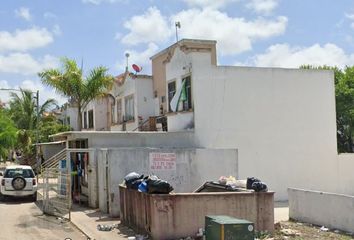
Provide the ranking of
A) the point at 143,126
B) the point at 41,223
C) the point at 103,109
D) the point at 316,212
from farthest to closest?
the point at 103,109 → the point at 143,126 → the point at 41,223 → the point at 316,212

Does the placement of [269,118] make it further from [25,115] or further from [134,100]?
[25,115]

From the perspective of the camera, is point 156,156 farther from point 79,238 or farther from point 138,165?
point 79,238

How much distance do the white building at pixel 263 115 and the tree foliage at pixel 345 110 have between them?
14517mm

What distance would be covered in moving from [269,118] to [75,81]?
999 cm

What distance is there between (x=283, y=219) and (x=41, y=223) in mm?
7829

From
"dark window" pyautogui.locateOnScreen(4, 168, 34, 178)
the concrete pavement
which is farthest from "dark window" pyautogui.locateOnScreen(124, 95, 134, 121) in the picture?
the concrete pavement

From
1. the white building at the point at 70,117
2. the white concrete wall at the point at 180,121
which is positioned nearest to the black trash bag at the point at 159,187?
the white concrete wall at the point at 180,121

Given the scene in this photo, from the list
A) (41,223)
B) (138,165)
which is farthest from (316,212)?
(41,223)

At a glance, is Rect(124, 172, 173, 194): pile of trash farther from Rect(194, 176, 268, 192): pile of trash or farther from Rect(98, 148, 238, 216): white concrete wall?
Rect(98, 148, 238, 216): white concrete wall

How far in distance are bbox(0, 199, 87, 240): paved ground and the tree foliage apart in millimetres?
26292

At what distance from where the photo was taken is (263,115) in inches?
920

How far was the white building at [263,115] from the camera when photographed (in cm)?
2238

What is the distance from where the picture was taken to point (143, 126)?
27859 millimetres

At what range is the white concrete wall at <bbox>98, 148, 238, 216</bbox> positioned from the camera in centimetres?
1758
